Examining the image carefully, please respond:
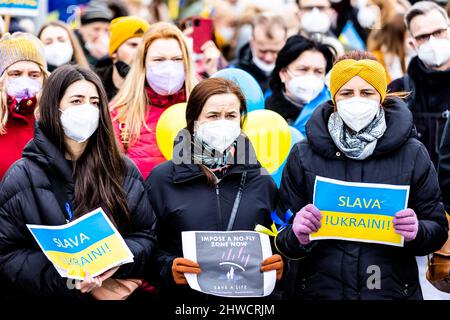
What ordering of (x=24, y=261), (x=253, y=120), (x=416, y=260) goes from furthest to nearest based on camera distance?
(x=253, y=120) → (x=416, y=260) → (x=24, y=261)

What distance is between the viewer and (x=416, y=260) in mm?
6055

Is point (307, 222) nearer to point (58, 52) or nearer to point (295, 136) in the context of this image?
point (295, 136)

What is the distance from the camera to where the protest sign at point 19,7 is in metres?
8.86

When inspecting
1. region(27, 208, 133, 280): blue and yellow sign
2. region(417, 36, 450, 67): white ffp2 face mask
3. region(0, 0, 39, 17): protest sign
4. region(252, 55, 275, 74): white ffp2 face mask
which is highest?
region(0, 0, 39, 17): protest sign

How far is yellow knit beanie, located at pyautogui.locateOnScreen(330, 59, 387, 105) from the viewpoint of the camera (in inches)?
232

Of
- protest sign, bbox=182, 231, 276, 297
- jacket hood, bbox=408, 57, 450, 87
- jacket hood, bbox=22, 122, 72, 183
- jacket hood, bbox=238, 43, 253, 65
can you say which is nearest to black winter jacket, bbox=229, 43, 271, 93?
jacket hood, bbox=238, 43, 253, 65

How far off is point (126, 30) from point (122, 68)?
44cm

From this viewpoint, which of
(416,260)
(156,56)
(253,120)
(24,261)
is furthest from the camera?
(156,56)

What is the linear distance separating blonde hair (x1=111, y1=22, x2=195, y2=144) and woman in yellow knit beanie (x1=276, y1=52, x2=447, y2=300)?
1642mm

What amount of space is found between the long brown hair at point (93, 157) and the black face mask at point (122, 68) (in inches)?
87.7

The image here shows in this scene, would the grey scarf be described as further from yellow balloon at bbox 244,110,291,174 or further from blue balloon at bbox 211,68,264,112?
blue balloon at bbox 211,68,264,112

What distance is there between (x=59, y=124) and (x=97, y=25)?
4.65m
